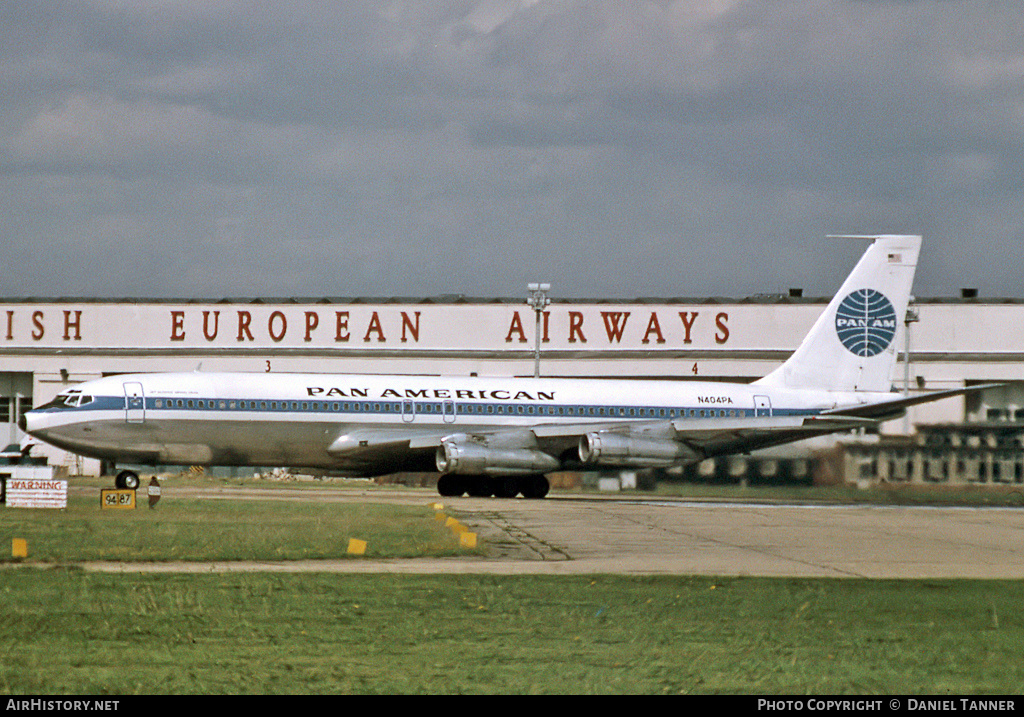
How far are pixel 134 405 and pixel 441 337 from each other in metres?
29.4

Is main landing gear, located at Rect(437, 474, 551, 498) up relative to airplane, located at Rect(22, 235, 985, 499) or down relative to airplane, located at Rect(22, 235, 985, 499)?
down

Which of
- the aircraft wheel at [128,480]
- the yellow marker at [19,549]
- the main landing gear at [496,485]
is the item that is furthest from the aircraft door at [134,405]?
the yellow marker at [19,549]

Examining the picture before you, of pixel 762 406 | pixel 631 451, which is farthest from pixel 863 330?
pixel 631 451

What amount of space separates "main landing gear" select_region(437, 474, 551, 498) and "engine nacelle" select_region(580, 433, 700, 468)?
2.05m

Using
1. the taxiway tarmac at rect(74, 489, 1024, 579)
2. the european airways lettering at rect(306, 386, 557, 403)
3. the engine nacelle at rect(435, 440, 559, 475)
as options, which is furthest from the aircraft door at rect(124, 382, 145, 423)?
the engine nacelle at rect(435, 440, 559, 475)

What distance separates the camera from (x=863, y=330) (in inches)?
1891

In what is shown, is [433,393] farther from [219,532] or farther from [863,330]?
[219,532]

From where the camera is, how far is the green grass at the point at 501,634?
32.9 feet

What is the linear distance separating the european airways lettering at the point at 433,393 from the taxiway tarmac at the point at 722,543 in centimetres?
620

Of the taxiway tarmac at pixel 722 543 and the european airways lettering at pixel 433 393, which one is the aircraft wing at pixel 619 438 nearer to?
the european airways lettering at pixel 433 393

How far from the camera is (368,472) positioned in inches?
1703

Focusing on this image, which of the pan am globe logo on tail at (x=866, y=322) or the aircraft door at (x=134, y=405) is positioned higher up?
the pan am globe logo on tail at (x=866, y=322)

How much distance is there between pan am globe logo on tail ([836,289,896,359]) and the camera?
48.0 meters

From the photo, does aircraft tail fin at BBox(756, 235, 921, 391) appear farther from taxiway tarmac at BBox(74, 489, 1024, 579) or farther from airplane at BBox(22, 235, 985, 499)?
taxiway tarmac at BBox(74, 489, 1024, 579)
